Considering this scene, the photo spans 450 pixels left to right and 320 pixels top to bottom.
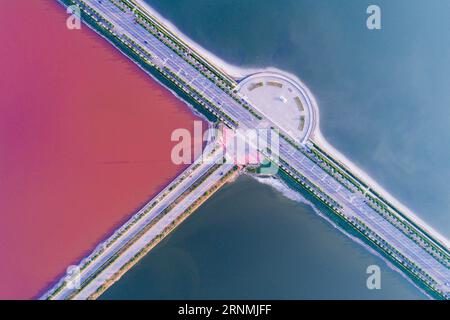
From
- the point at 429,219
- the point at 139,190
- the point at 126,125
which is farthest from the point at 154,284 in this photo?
the point at 429,219

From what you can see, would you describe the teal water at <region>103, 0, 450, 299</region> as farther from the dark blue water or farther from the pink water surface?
the pink water surface

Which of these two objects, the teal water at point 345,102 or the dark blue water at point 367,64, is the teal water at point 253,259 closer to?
the teal water at point 345,102

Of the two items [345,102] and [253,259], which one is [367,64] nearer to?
[345,102]

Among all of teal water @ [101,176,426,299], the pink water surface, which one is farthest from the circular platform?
teal water @ [101,176,426,299]

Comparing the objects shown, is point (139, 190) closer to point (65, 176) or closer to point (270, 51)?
point (65, 176)

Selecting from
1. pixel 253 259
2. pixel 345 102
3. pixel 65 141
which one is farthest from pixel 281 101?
pixel 65 141

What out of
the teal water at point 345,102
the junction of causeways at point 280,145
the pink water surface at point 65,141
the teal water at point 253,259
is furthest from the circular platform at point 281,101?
the teal water at point 253,259
